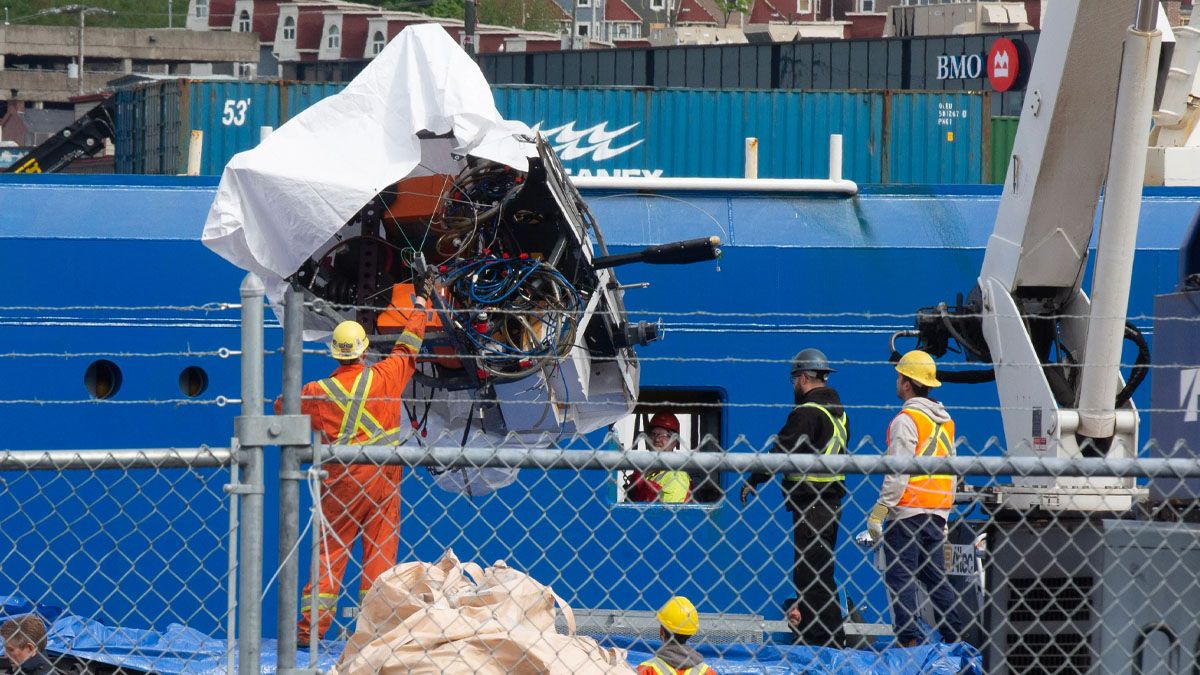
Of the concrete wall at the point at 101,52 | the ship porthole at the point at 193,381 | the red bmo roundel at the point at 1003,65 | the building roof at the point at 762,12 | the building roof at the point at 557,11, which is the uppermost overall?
the building roof at the point at 557,11

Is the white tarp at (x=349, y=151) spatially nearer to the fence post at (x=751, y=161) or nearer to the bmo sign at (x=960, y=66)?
the fence post at (x=751, y=161)

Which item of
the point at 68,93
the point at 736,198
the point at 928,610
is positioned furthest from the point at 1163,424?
the point at 68,93

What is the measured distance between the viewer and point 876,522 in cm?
804

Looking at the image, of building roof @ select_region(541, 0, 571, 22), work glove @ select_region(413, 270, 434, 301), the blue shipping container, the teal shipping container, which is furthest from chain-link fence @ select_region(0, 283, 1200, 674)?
building roof @ select_region(541, 0, 571, 22)

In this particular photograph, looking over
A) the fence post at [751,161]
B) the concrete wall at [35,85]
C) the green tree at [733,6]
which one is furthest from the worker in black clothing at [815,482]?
the green tree at [733,6]

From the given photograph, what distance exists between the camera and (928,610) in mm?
8070

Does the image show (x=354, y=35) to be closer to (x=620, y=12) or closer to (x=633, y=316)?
(x=620, y=12)

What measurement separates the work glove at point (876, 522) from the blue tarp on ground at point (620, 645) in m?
0.64

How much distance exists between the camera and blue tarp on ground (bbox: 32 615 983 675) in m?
7.15

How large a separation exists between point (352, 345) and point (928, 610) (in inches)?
132

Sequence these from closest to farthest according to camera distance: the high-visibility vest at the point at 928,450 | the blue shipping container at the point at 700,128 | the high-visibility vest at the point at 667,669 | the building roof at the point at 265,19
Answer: the high-visibility vest at the point at 667,669 < the high-visibility vest at the point at 928,450 < the blue shipping container at the point at 700,128 < the building roof at the point at 265,19

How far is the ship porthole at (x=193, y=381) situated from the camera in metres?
10.1

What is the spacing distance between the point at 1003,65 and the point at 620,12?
66289 millimetres

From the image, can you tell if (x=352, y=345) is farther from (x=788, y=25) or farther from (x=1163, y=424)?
(x=788, y=25)
